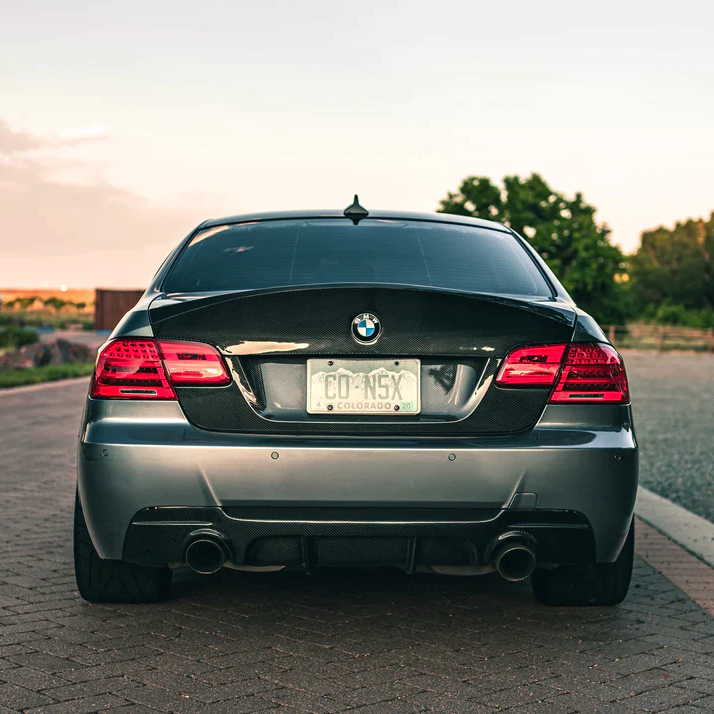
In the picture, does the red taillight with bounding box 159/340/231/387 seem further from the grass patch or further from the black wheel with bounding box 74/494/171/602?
the grass patch

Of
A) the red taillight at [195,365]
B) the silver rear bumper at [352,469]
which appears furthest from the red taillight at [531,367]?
the red taillight at [195,365]

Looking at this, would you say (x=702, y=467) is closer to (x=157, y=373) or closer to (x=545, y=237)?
(x=157, y=373)

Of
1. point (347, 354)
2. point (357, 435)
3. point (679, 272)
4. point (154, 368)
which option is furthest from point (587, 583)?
point (679, 272)

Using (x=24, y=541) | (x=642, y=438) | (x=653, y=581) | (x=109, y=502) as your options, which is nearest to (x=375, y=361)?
(x=109, y=502)

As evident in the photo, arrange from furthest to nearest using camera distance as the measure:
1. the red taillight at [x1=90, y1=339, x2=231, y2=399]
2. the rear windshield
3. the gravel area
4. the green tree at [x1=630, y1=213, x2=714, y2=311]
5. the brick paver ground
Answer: the green tree at [x1=630, y1=213, x2=714, y2=311]
the gravel area
the rear windshield
the red taillight at [x1=90, y1=339, x2=231, y2=399]
the brick paver ground

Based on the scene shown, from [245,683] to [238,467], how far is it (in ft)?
2.32

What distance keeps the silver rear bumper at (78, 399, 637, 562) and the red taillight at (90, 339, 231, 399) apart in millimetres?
52

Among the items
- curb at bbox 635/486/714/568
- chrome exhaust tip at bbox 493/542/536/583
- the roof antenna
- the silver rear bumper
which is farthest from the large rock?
chrome exhaust tip at bbox 493/542/536/583

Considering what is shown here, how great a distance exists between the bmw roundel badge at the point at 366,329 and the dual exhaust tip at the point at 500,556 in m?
0.81

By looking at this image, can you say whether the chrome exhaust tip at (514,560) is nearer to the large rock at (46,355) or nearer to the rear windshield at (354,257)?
the rear windshield at (354,257)

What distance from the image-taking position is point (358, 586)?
491cm

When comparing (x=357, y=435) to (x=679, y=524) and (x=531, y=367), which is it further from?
(x=679, y=524)

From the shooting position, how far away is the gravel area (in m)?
8.18

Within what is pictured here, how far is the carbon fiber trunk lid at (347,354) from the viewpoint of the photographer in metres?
3.64
